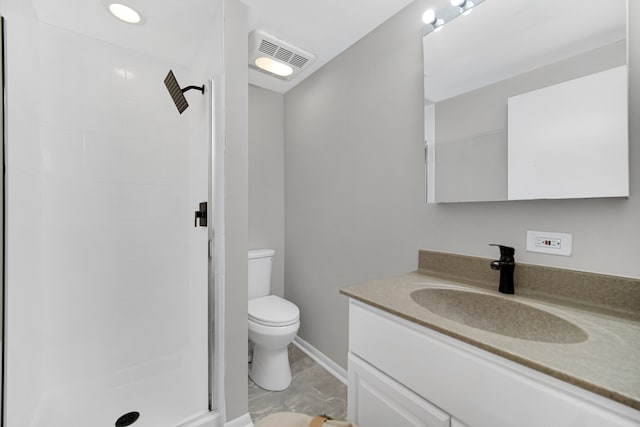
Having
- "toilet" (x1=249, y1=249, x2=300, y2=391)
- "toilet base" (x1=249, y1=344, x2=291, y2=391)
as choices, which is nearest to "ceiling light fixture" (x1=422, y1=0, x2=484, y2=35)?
"toilet" (x1=249, y1=249, x2=300, y2=391)

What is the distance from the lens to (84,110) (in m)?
1.64

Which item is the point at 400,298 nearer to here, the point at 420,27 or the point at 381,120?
the point at 381,120

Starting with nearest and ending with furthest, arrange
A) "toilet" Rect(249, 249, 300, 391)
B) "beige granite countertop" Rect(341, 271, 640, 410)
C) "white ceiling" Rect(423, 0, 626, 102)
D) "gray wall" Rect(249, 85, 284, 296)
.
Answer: "beige granite countertop" Rect(341, 271, 640, 410) < "white ceiling" Rect(423, 0, 626, 102) < "toilet" Rect(249, 249, 300, 391) < "gray wall" Rect(249, 85, 284, 296)

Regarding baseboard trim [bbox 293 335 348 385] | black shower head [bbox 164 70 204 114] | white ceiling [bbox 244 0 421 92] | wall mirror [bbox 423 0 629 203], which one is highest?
white ceiling [bbox 244 0 421 92]

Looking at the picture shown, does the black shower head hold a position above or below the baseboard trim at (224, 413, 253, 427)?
above

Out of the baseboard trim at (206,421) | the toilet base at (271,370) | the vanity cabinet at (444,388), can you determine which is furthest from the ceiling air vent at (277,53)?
A: the baseboard trim at (206,421)

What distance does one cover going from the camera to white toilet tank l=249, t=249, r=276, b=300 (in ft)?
6.88

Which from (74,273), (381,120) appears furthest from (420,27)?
(74,273)

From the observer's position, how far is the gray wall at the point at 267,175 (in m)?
2.27

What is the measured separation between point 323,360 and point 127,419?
4.06ft

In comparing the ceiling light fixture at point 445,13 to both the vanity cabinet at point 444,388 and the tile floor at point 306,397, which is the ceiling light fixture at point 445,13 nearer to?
the vanity cabinet at point 444,388

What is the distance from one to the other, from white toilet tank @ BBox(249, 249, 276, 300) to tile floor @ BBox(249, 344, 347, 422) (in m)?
0.62

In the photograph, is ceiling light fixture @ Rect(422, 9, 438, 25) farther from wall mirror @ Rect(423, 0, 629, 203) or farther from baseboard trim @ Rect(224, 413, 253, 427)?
baseboard trim @ Rect(224, 413, 253, 427)

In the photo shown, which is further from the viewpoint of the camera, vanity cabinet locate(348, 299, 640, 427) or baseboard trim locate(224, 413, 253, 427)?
baseboard trim locate(224, 413, 253, 427)
